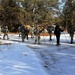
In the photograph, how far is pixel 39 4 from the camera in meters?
40.1

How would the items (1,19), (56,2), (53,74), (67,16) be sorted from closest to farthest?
(53,74)
(67,16)
(56,2)
(1,19)

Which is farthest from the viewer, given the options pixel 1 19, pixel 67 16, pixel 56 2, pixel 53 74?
pixel 1 19

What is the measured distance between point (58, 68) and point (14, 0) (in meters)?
→ 29.0

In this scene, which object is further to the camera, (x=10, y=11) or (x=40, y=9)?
(x=10, y=11)

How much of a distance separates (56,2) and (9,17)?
299 inches

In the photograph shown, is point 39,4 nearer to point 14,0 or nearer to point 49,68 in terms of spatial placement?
point 14,0

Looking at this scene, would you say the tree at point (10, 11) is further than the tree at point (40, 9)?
Yes

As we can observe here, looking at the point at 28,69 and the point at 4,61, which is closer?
the point at 28,69

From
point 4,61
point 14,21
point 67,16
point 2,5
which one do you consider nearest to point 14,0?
point 2,5

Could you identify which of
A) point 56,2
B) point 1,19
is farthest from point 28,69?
point 1,19

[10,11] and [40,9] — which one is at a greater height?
[40,9]

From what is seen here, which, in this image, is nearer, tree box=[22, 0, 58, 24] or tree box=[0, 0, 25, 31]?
tree box=[22, 0, 58, 24]

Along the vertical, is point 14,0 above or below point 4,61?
above

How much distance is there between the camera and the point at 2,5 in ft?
136
